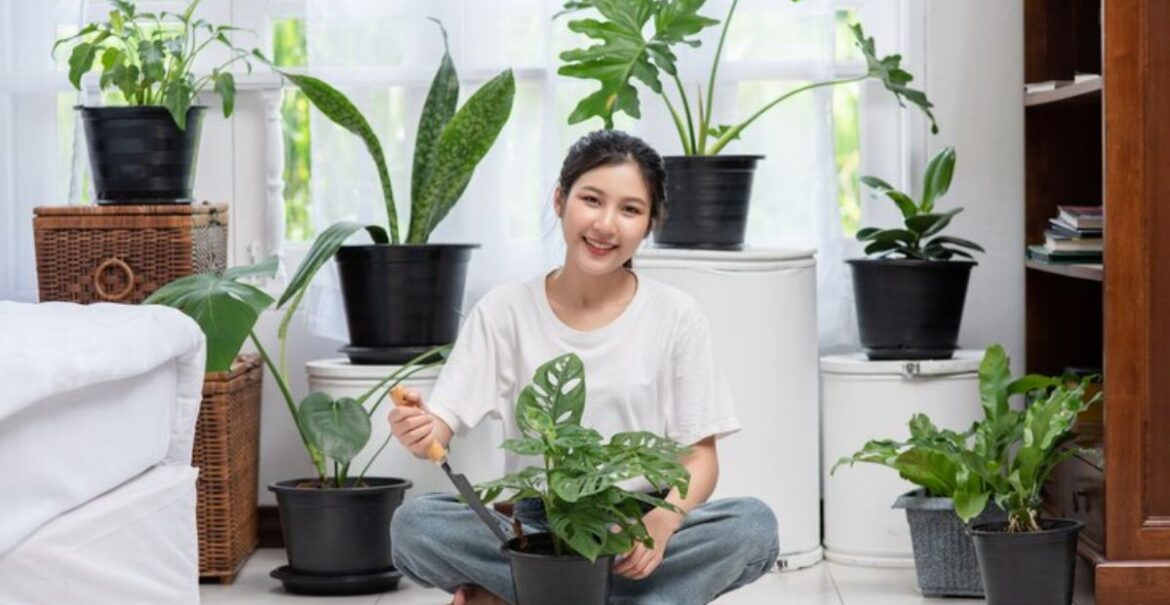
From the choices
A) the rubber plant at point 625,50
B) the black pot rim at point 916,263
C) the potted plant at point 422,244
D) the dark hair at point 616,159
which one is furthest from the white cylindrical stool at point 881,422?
the dark hair at point 616,159

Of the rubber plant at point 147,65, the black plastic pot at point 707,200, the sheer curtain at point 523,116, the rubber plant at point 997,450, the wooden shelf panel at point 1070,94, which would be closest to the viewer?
the rubber plant at point 997,450

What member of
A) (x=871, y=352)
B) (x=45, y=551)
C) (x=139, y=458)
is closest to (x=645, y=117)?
(x=871, y=352)

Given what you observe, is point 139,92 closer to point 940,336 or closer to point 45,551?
point 940,336

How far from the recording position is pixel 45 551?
1.75 metres

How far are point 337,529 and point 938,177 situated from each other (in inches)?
54.7

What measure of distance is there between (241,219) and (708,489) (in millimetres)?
1757

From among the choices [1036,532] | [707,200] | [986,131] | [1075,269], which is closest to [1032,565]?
[1036,532]

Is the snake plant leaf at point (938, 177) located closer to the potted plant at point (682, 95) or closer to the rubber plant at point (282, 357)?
the potted plant at point (682, 95)

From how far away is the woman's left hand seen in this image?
8.20 feet

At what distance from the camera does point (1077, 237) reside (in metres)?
3.48

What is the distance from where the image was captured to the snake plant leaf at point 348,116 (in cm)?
358

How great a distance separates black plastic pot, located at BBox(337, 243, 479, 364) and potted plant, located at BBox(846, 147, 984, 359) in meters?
0.84

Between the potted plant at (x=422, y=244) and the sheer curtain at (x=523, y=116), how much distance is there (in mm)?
200

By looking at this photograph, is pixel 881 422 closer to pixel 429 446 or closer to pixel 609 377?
pixel 609 377
